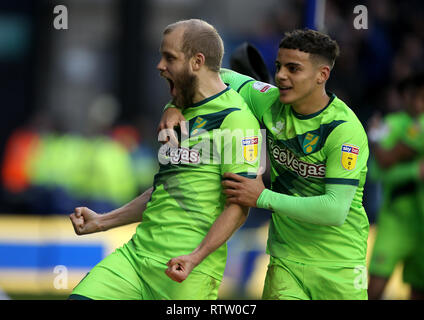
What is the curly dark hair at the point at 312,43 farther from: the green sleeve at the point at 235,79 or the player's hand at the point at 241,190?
the player's hand at the point at 241,190

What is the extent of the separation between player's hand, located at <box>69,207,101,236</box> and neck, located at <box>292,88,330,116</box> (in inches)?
51.4

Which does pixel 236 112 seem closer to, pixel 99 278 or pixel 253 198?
pixel 253 198

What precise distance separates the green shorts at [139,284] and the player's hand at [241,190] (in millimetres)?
445

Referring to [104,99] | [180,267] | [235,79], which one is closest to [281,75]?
[235,79]

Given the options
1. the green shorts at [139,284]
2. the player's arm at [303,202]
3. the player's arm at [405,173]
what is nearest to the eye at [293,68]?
the player's arm at [303,202]

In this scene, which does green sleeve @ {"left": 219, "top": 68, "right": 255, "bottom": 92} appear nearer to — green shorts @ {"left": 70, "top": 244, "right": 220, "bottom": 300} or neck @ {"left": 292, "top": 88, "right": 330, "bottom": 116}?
neck @ {"left": 292, "top": 88, "right": 330, "bottom": 116}

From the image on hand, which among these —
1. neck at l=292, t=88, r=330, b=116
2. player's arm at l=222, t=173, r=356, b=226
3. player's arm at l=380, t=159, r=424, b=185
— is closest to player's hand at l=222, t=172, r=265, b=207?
player's arm at l=222, t=173, r=356, b=226

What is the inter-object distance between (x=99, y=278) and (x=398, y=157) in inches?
156

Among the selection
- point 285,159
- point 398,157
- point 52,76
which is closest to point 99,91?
point 52,76

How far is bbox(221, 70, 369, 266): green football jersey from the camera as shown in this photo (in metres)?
4.32

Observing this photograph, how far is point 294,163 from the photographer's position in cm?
452

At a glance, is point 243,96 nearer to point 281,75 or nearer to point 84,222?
point 281,75

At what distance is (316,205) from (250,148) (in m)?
0.45
